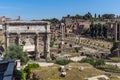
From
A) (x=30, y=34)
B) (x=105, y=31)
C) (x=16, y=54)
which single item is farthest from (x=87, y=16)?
(x=16, y=54)

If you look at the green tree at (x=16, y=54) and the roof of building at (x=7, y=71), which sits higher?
the roof of building at (x=7, y=71)

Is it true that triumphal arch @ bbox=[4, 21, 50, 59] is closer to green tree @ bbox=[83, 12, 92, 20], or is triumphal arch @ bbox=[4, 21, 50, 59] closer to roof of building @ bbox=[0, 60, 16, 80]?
roof of building @ bbox=[0, 60, 16, 80]

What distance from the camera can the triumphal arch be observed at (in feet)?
133

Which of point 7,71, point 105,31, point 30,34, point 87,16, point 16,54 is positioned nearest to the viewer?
point 7,71

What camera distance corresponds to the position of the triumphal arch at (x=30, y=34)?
4041 centimetres

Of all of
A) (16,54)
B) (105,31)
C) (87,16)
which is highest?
(87,16)

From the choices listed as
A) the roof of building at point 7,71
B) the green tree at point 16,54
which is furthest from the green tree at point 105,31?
the roof of building at point 7,71

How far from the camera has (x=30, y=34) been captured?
41469mm

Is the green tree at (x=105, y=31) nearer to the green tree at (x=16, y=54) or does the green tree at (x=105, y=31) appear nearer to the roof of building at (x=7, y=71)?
the green tree at (x=16, y=54)

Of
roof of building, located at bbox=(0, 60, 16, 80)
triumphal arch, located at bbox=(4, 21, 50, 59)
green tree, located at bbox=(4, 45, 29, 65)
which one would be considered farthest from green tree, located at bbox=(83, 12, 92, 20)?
roof of building, located at bbox=(0, 60, 16, 80)

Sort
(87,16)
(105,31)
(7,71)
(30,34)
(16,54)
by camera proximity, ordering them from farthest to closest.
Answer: (87,16), (105,31), (30,34), (16,54), (7,71)

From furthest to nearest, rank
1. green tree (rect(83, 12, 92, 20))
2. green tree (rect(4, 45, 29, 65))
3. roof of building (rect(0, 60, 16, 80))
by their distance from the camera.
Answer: green tree (rect(83, 12, 92, 20)) < green tree (rect(4, 45, 29, 65)) < roof of building (rect(0, 60, 16, 80))

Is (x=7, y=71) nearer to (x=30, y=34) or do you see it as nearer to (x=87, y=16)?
(x=30, y=34)

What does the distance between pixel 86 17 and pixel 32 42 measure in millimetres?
81652
